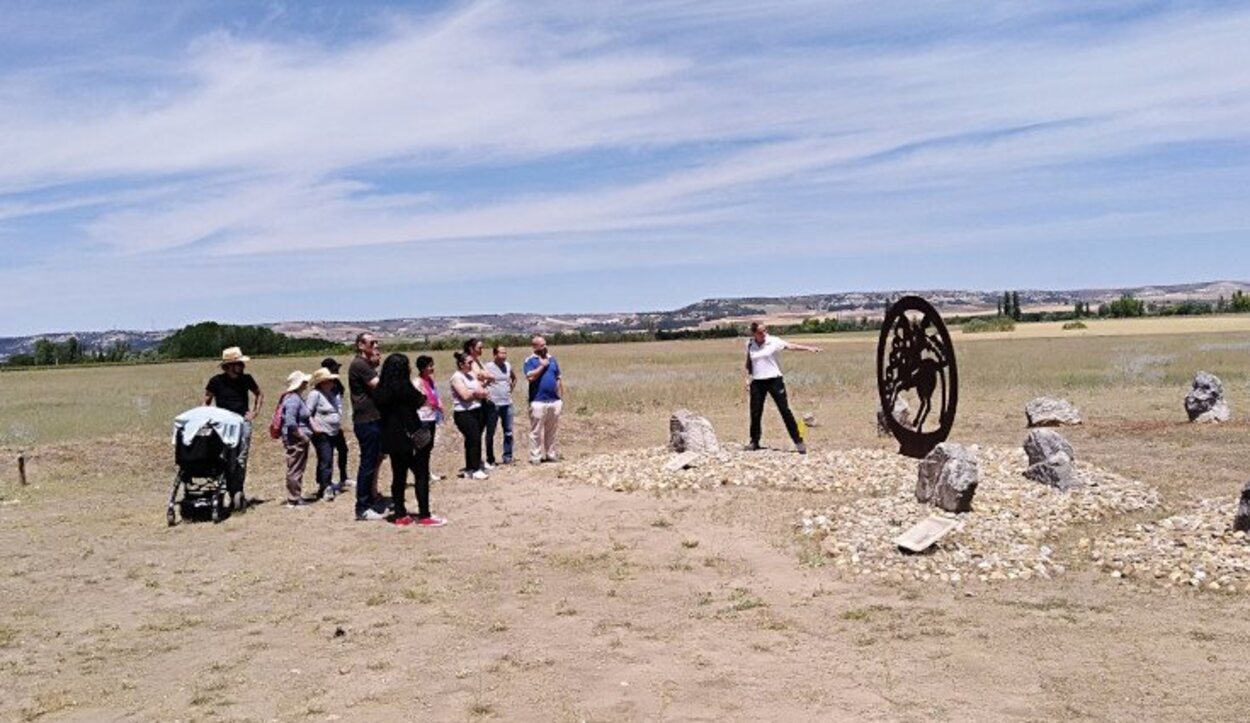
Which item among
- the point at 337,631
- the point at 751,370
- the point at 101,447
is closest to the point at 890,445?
the point at 751,370

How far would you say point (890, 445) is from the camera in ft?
55.7

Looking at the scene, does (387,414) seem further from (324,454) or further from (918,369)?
(918,369)

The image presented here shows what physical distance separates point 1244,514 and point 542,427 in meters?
9.03

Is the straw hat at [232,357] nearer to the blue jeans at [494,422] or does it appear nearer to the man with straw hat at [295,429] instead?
the man with straw hat at [295,429]

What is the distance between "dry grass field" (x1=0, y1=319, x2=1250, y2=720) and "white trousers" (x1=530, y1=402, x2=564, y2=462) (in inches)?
23.8

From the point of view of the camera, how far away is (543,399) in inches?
592

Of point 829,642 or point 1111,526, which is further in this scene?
point 1111,526

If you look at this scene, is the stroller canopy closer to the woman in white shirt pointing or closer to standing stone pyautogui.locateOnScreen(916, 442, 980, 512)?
the woman in white shirt pointing

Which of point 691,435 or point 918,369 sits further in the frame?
point 691,435

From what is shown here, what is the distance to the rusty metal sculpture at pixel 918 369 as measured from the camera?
13508 mm

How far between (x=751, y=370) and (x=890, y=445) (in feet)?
13.1

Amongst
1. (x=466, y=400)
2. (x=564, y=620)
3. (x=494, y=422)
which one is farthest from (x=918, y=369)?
(x=564, y=620)

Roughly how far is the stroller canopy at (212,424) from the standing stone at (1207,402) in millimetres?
15174

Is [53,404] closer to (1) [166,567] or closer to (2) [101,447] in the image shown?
(2) [101,447]
